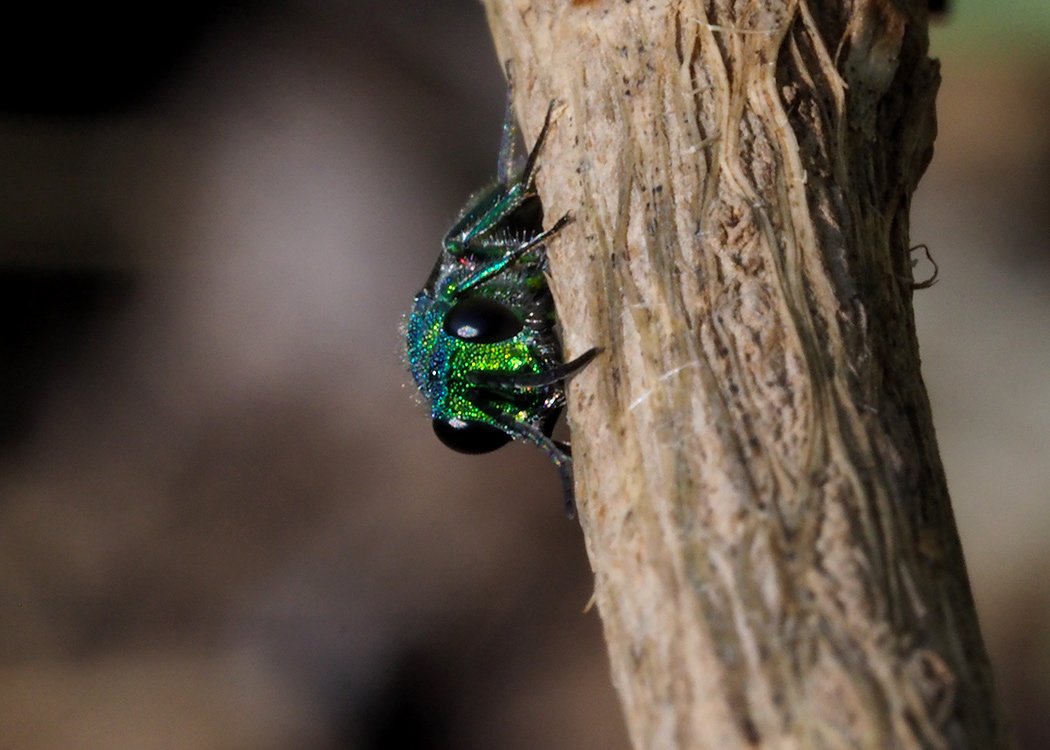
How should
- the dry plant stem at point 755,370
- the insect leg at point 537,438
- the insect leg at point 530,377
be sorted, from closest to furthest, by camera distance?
the dry plant stem at point 755,370 < the insect leg at point 530,377 < the insect leg at point 537,438

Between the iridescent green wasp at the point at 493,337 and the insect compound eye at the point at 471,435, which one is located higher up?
the iridescent green wasp at the point at 493,337

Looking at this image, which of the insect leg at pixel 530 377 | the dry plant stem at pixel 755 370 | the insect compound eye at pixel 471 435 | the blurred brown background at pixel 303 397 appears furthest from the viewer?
the blurred brown background at pixel 303 397

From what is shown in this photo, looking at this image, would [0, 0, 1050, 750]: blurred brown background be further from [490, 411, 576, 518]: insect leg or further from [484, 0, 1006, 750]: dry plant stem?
[484, 0, 1006, 750]: dry plant stem

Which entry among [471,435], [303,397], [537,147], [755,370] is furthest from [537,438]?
Result: [303,397]

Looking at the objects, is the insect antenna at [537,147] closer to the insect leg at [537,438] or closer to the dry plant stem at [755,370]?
the dry plant stem at [755,370]

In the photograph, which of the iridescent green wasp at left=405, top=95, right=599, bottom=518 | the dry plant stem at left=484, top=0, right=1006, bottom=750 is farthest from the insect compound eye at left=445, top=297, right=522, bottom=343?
the dry plant stem at left=484, top=0, right=1006, bottom=750

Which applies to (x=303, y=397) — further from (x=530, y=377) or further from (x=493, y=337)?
(x=530, y=377)

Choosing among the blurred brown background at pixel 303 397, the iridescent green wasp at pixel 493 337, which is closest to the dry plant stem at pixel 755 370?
the iridescent green wasp at pixel 493 337
